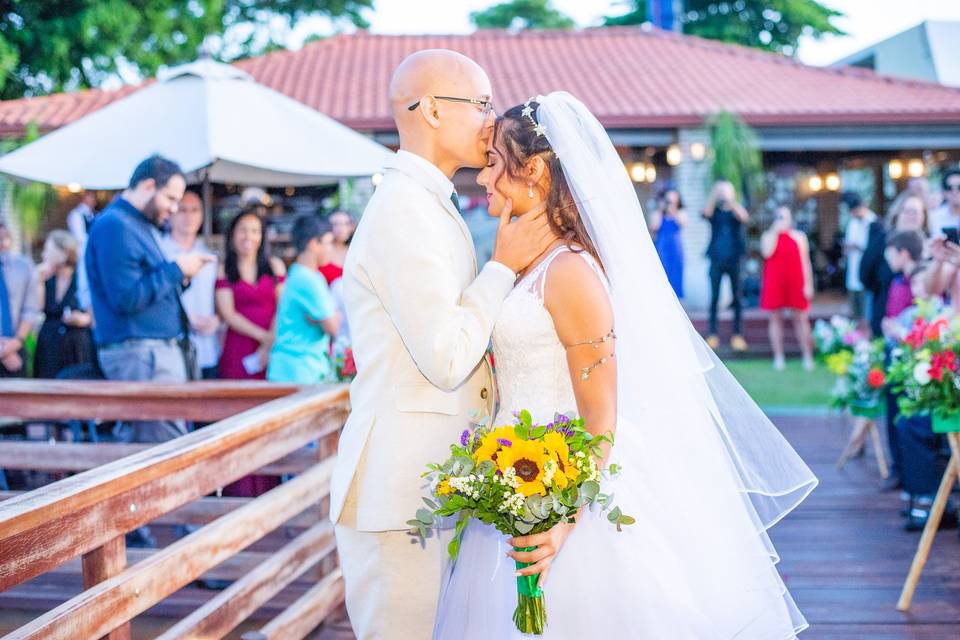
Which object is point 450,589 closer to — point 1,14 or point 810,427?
point 810,427

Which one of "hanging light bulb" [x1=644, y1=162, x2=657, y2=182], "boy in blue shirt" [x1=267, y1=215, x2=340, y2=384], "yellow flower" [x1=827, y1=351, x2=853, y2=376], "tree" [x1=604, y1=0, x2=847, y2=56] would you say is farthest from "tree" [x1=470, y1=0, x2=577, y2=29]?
"boy in blue shirt" [x1=267, y1=215, x2=340, y2=384]

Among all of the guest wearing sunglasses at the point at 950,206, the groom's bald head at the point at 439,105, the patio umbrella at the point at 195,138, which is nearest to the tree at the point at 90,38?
the patio umbrella at the point at 195,138

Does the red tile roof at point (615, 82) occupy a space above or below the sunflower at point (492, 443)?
above

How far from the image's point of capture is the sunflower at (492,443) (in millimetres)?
2283

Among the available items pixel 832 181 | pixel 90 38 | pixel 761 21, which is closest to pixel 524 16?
pixel 761 21

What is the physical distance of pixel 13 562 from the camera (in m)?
2.16

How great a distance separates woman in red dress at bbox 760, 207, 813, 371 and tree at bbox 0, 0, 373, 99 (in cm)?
1461

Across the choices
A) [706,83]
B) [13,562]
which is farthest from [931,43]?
[13,562]

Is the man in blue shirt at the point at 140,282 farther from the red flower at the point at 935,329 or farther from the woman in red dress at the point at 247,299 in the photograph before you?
the red flower at the point at 935,329

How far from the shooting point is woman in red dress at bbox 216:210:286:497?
6.14 m

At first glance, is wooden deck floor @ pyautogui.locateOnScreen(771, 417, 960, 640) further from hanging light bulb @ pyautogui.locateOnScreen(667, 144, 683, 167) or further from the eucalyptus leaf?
hanging light bulb @ pyautogui.locateOnScreen(667, 144, 683, 167)

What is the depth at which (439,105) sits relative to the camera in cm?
268

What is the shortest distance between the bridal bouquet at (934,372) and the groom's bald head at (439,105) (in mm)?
Result: 2820

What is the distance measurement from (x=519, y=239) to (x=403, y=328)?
0.42m
